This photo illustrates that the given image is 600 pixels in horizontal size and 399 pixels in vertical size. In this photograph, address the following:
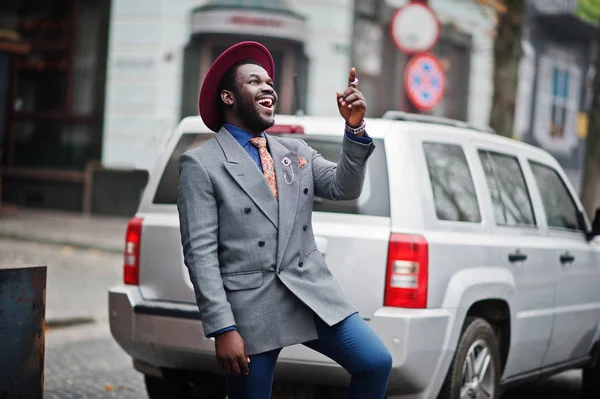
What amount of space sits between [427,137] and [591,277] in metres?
1.93

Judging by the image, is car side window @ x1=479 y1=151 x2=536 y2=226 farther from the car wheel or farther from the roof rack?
the car wheel

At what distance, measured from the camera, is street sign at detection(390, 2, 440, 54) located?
12.3m

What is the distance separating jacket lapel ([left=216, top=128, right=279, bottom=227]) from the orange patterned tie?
0.04m

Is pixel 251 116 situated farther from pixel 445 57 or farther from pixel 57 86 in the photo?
pixel 445 57

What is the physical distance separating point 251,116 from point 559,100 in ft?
78.3

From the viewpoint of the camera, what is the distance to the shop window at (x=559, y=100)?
25.7 m

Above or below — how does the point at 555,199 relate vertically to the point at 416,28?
below

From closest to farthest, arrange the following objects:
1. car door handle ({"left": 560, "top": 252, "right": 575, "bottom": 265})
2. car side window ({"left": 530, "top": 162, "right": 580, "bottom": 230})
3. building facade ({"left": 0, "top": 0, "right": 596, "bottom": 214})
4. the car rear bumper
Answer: the car rear bumper, car door handle ({"left": 560, "top": 252, "right": 575, "bottom": 265}), car side window ({"left": 530, "top": 162, "right": 580, "bottom": 230}), building facade ({"left": 0, "top": 0, "right": 596, "bottom": 214})

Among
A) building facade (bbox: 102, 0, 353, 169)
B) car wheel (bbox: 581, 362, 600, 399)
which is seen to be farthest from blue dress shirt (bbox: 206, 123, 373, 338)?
building facade (bbox: 102, 0, 353, 169)

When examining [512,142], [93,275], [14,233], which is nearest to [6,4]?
[14,233]

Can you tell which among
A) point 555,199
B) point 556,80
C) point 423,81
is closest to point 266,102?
point 555,199

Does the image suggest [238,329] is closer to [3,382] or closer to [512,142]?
[3,382]

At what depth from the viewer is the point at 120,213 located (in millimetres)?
18594

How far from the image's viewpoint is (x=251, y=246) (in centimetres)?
327
